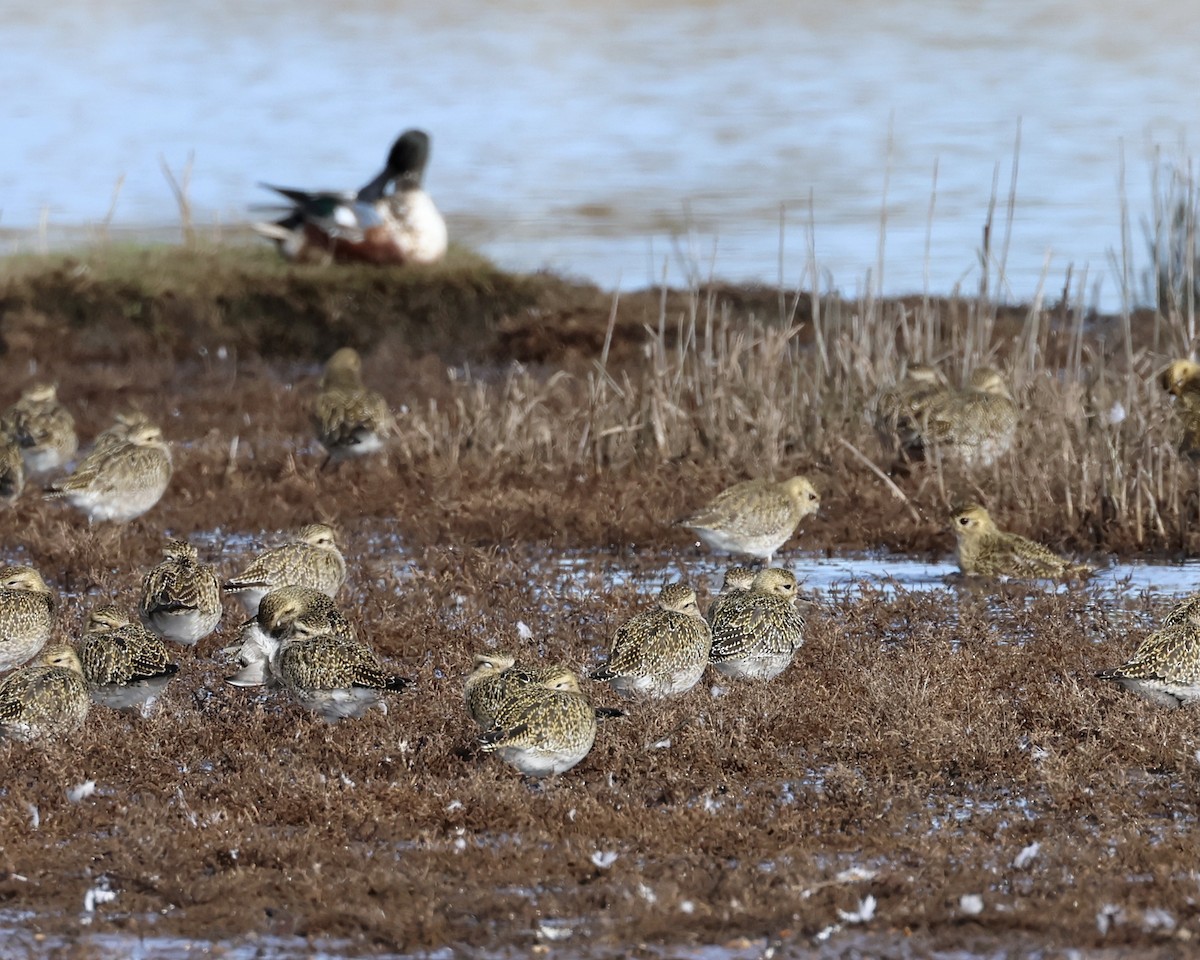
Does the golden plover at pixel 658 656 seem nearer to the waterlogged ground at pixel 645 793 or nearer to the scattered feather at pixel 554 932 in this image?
the waterlogged ground at pixel 645 793

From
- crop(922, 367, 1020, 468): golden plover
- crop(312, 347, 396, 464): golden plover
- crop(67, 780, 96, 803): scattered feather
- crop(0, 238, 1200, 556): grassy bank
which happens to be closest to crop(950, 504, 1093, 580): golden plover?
crop(0, 238, 1200, 556): grassy bank

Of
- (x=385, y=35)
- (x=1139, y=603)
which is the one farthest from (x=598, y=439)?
(x=385, y=35)

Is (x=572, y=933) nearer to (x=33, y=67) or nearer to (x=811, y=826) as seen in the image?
(x=811, y=826)

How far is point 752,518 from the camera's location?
12.1m

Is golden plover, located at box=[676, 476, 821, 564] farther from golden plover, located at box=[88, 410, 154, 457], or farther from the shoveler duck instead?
the shoveler duck

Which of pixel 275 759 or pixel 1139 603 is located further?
pixel 1139 603

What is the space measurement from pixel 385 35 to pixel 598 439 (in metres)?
62.5

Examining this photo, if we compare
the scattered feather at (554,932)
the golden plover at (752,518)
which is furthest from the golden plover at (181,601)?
the scattered feather at (554,932)

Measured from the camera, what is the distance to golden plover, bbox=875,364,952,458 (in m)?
14.1

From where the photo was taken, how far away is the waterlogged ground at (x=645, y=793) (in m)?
6.32

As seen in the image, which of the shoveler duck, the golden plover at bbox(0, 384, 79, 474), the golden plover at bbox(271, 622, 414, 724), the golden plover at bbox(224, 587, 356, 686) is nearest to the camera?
the golden plover at bbox(271, 622, 414, 724)

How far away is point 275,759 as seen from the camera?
26.6 feet

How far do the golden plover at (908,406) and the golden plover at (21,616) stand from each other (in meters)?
6.75

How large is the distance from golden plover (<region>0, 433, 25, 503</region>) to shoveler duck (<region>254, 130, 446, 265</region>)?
10.8m
